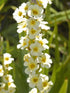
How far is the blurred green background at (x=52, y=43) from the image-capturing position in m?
1.03

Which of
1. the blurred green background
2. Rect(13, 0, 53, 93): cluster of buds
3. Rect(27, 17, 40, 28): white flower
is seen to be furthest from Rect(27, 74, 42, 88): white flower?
the blurred green background

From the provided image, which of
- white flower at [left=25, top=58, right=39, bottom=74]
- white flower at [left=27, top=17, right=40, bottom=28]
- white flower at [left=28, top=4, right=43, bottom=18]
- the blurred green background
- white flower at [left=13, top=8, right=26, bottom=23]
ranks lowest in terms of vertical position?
white flower at [left=25, top=58, right=39, bottom=74]

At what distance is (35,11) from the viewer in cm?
57

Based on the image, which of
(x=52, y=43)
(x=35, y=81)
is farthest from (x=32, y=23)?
(x=52, y=43)

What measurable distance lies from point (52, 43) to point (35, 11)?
1463mm

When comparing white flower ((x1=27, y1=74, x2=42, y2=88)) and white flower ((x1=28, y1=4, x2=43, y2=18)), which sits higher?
white flower ((x1=28, y1=4, x2=43, y2=18))

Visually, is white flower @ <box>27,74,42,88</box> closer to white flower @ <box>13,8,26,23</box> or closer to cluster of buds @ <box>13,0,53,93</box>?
cluster of buds @ <box>13,0,53,93</box>

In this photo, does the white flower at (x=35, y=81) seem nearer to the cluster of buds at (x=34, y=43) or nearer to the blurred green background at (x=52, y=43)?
the cluster of buds at (x=34, y=43)

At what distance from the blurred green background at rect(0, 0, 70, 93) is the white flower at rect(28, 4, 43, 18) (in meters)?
0.32

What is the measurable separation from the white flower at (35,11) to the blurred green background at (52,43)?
319mm

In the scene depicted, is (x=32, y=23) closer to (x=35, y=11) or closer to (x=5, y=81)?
(x=35, y=11)

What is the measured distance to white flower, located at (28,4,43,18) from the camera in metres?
0.56

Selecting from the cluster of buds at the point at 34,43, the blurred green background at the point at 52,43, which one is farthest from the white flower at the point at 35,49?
the blurred green background at the point at 52,43

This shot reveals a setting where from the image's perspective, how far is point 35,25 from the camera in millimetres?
567
